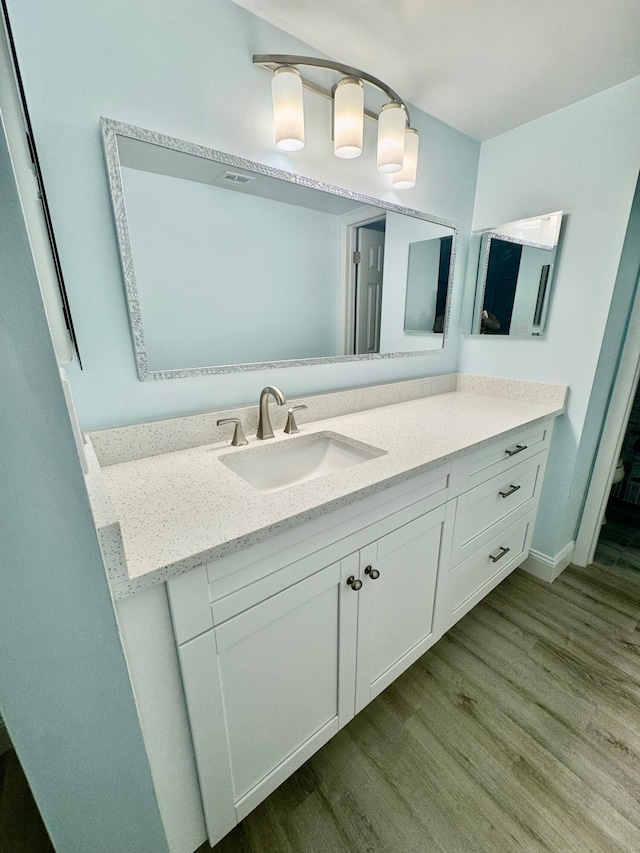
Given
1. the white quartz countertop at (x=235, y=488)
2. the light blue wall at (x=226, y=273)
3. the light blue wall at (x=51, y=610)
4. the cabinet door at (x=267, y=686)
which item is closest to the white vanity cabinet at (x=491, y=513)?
the white quartz countertop at (x=235, y=488)

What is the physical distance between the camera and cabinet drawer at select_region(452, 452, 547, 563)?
127 centimetres

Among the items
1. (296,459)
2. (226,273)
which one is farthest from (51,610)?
(226,273)

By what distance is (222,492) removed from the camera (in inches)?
33.1

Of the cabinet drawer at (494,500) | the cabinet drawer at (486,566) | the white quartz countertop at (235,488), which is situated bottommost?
the cabinet drawer at (486,566)

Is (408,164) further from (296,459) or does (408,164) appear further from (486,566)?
(486,566)

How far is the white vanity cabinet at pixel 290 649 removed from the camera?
70cm

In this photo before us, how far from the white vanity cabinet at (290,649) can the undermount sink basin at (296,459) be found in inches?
11.5

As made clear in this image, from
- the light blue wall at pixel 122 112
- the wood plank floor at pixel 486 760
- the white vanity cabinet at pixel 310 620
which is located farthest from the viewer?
the wood plank floor at pixel 486 760

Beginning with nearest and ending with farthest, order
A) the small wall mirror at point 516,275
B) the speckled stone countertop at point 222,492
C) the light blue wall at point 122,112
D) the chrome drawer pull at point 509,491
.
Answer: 1. the speckled stone countertop at point 222,492
2. the light blue wall at point 122,112
3. the chrome drawer pull at point 509,491
4. the small wall mirror at point 516,275

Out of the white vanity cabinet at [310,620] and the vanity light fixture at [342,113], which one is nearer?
the white vanity cabinet at [310,620]

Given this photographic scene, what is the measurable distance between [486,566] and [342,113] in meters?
1.76

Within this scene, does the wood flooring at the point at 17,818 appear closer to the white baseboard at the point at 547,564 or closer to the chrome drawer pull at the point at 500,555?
the chrome drawer pull at the point at 500,555

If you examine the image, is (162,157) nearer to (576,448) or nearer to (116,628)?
(116,628)

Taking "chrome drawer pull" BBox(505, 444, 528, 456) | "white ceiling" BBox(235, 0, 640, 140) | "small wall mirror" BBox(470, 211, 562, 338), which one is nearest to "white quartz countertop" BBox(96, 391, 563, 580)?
"chrome drawer pull" BBox(505, 444, 528, 456)
